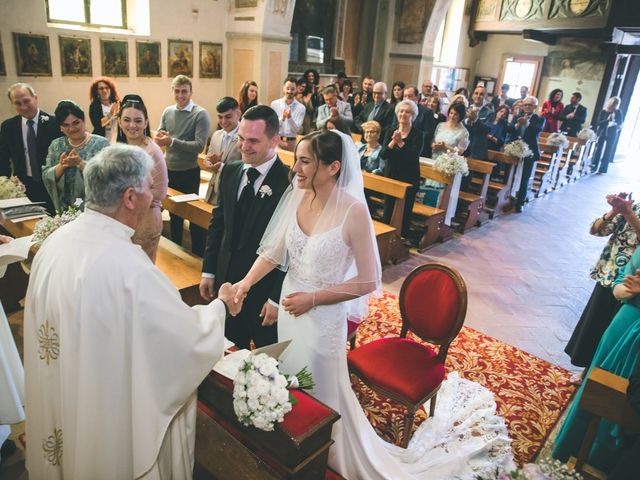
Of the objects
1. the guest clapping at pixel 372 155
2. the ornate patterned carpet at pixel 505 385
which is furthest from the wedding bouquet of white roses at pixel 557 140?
the ornate patterned carpet at pixel 505 385

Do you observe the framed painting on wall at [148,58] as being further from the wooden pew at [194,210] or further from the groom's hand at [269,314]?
the groom's hand at [269,314]

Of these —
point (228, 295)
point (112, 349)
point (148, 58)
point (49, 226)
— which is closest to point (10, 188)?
point (49, 226)

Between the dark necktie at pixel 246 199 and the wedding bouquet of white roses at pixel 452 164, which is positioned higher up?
the dark necktie at pixel 246 199

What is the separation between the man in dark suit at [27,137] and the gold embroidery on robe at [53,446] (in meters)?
3.53

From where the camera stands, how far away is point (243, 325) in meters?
3.19

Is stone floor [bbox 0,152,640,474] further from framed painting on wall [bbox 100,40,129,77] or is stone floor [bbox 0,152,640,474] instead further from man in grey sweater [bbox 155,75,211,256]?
framed painting on wall [bbox 100,40,129,77]

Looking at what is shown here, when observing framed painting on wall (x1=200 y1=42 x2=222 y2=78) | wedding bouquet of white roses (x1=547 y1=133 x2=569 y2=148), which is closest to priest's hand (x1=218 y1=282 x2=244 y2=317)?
framed painting on wall (x1=200 y1=42 x2=222 y2=78)

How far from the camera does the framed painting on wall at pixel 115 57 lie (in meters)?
8.86

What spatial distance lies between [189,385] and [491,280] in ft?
16.4

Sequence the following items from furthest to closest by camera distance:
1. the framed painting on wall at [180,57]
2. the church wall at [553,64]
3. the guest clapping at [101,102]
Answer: the church wall at [553,64], the framed painting on wall at [180,57], the guest clapping at [101,102]

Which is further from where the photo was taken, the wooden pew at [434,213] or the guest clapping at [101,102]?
the wooden pew at [434,213]

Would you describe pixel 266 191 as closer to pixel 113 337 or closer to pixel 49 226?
pixel 113 337

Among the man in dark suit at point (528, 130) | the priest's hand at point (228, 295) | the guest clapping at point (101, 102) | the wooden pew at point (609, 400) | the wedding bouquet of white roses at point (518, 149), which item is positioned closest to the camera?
the priest's hand at point (228, 295)

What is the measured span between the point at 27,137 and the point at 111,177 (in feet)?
12.2
